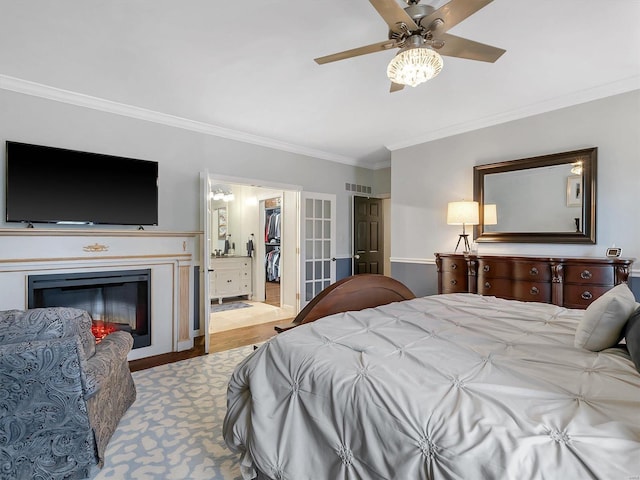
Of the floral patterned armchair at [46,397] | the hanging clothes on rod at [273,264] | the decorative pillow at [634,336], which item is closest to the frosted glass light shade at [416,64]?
the decorative pillow at [634,336]

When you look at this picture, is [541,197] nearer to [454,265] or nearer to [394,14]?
[454,265]

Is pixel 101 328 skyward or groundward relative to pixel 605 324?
groundward

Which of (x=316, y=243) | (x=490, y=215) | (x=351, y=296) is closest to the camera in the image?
(x=351, y=296)

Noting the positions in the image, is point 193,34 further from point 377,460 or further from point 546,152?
point 546,152

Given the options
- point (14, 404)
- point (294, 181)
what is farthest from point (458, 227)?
point (14, 404)

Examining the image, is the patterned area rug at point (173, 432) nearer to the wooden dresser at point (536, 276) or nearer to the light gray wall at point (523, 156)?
the wooden dresser at point (536, 276)

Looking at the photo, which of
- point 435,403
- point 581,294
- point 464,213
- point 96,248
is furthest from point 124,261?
point 581,294

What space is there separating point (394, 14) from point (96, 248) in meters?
3.22

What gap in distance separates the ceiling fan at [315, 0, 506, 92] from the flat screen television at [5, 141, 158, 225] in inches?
99.1

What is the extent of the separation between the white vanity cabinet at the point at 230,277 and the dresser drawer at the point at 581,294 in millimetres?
5291

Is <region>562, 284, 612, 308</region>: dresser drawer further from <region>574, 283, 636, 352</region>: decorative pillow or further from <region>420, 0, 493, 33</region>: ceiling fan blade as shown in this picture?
<region>420, 0, 493, 33</region>: ceiling fan blade

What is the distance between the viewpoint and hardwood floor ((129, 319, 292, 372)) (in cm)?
336

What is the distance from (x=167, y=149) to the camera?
3.87m

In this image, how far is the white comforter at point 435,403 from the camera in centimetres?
81
